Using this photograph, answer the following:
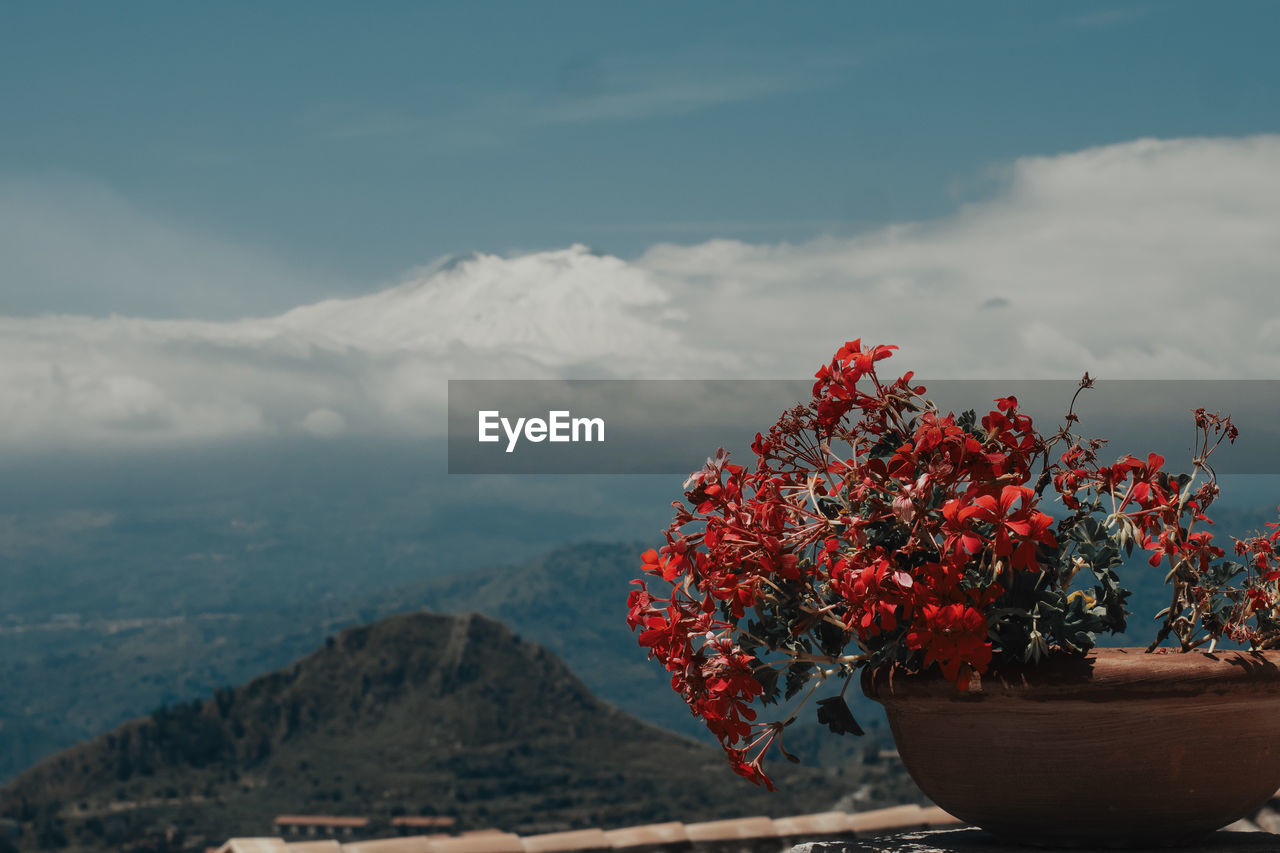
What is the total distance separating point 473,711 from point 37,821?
37.2 m

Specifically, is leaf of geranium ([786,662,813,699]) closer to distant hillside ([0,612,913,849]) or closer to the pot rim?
the pot rim

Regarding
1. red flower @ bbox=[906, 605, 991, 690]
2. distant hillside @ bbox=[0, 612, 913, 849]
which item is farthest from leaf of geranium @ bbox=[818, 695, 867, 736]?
distant hillside @ bbox=[0, 612, 913, 849]

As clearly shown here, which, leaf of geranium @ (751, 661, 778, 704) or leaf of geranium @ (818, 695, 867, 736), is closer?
leaf of geranium @ (751, 661, 778, 704)

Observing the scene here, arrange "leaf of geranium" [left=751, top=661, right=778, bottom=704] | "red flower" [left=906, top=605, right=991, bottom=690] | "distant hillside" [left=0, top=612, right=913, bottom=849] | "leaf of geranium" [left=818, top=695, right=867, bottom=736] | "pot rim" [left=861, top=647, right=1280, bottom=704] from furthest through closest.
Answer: "distant hillside" [left=0, top=612, right=913, bottom=849], "leaf of geranium" [left=818, top=695, right=867, bottom=736], "leaf of geranium" [left=751, top=661, right=778, bottom=704], "pot rim" [left=861, top=647, right=1280, bottom=704], "red flower" [left=906, top=605, right=991, bottom=690]

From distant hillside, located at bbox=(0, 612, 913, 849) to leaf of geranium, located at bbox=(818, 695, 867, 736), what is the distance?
7438 cm

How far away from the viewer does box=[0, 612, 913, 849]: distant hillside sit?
88562mm

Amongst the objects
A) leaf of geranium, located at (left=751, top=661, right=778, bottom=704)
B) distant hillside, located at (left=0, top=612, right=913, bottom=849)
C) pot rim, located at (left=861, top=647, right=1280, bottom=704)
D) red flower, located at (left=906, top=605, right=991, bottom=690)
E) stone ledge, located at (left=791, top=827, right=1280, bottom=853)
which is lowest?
distant hillside, located at (left=0, top=612, right=913, bottom=849)

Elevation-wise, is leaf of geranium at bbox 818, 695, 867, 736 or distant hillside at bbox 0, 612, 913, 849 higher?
leaf of geranium at bbox 818, 695, 867, 736

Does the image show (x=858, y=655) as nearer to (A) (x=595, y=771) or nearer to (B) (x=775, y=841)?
(B) (x=775, y=841)

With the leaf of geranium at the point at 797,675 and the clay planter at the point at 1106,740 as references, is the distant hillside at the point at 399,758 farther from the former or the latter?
the leaf of geranium at the point at 797,675

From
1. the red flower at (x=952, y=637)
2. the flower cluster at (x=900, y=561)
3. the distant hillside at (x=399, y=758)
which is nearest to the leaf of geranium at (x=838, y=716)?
the flower cluster at (x=900, y=561)

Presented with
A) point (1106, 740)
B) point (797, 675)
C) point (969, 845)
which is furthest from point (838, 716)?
point (1106, 740)

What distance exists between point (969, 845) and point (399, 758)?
107440 millimetres

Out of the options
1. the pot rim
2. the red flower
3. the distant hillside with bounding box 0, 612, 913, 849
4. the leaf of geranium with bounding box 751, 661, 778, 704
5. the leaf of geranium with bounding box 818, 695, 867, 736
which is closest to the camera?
the red flower
